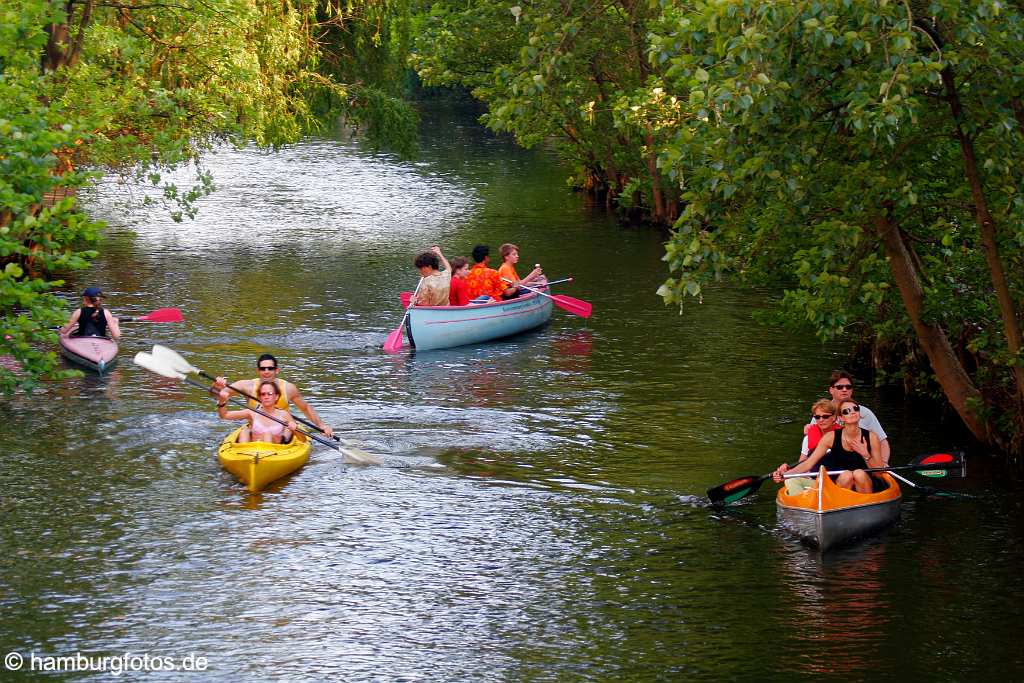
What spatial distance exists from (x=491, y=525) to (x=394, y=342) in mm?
7958

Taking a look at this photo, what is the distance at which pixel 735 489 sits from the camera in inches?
530

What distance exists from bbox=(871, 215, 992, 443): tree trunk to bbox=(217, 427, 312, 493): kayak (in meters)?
6.43

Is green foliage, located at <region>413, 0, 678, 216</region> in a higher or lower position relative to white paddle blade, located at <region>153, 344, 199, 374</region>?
higher

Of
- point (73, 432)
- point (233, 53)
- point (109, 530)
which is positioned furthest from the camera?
point (233, 53)

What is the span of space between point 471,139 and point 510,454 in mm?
46031

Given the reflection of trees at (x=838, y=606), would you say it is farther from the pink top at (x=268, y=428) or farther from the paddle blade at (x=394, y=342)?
the paddle blade at (x=394, y=342)

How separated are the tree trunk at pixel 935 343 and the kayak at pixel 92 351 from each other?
1052 centimetres

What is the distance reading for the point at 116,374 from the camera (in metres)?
19.1

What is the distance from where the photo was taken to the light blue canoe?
20.7 metres

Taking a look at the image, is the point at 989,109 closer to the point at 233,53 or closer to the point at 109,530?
the point at 109,530

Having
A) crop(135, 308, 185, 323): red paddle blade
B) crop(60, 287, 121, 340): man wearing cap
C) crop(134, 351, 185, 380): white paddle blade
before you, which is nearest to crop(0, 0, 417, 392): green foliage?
crop(60, 287, 121, 340): man wearing cap

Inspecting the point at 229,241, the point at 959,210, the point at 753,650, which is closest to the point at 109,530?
the point at 753,650

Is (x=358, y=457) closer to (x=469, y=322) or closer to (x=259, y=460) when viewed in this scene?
(x=259, y=460)

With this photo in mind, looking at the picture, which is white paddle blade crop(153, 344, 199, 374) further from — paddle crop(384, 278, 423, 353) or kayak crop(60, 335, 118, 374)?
paddle crop(384, 278, 423, 353)
